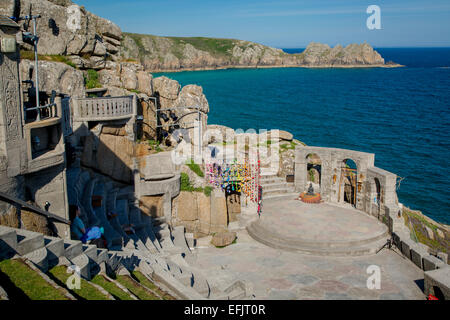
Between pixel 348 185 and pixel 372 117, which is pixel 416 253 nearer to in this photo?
pixel 348 185

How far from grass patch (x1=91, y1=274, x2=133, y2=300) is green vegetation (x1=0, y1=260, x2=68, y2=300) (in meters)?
1.88

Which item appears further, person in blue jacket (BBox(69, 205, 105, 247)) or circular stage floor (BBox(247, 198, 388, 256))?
circular stage floor (BBox(247, 198, 388, 256))

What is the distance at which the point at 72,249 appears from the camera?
1126 cm

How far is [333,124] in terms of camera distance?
6994cm

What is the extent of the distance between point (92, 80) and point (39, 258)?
17715 mm

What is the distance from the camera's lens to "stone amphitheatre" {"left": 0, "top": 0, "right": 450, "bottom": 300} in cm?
1122

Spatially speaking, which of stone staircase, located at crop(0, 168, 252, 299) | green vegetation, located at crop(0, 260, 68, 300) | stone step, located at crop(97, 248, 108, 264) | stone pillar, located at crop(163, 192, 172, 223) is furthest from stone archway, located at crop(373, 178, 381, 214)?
green vegetation, located at crop(0, 260, 68, 300)

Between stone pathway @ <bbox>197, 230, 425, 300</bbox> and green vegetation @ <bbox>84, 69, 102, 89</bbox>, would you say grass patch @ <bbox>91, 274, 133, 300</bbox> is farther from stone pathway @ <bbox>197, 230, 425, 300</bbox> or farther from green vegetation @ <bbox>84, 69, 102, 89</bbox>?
green vegetation @ <bbox>84, 69, 102, 89</bbox>

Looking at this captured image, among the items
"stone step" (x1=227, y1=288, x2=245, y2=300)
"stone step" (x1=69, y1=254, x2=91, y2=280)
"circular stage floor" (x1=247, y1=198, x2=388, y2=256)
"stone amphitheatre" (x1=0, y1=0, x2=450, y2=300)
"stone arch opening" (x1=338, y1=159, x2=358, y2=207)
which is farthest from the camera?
"stone arch opening" (x1=338, y1=159, x2=358, y2=207)
